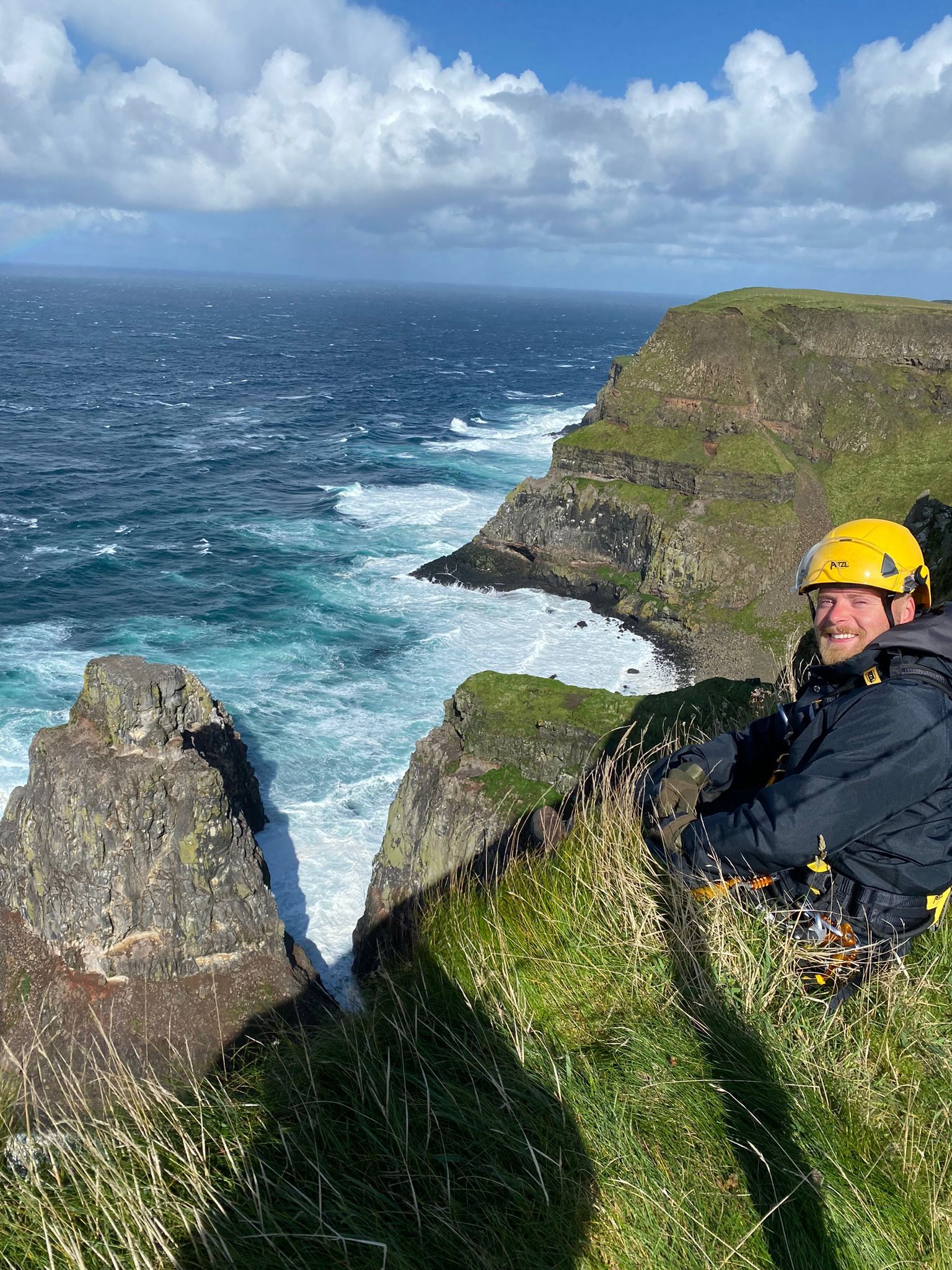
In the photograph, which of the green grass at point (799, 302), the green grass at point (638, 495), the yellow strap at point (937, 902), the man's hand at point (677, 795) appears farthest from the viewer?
the green grass at point (799, 302)

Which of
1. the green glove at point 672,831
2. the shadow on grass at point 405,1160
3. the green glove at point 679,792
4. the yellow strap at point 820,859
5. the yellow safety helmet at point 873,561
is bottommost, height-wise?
the shadow on grass at point 405,1160

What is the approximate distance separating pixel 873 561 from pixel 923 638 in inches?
23.3

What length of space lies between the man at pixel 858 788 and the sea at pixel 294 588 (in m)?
23.6

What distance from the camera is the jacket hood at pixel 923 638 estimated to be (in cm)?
437

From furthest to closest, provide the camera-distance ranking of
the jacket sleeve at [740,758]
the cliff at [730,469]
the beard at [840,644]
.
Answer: the cliff at [730,469] < the jacket sleeve at [740,758] < the beard at [840,644]

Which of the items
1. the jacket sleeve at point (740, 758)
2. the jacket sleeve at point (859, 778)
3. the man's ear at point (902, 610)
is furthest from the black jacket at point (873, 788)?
the jacket sleeve at point (740, 758)

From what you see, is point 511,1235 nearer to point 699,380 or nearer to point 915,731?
point 915,731

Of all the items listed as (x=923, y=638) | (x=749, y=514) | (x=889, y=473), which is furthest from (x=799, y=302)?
(x=923, y=638)

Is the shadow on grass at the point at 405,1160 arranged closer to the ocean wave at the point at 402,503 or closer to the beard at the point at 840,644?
the beard at the point at 840,644

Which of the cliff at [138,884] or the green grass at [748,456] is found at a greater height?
the green grass at [748,456]

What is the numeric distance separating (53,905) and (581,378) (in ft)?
509

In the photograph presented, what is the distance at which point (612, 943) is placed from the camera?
16.5ft

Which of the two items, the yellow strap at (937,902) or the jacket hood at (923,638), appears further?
the yellow strap at (937,902)

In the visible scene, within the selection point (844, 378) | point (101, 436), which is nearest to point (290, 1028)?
point (844, 378)
